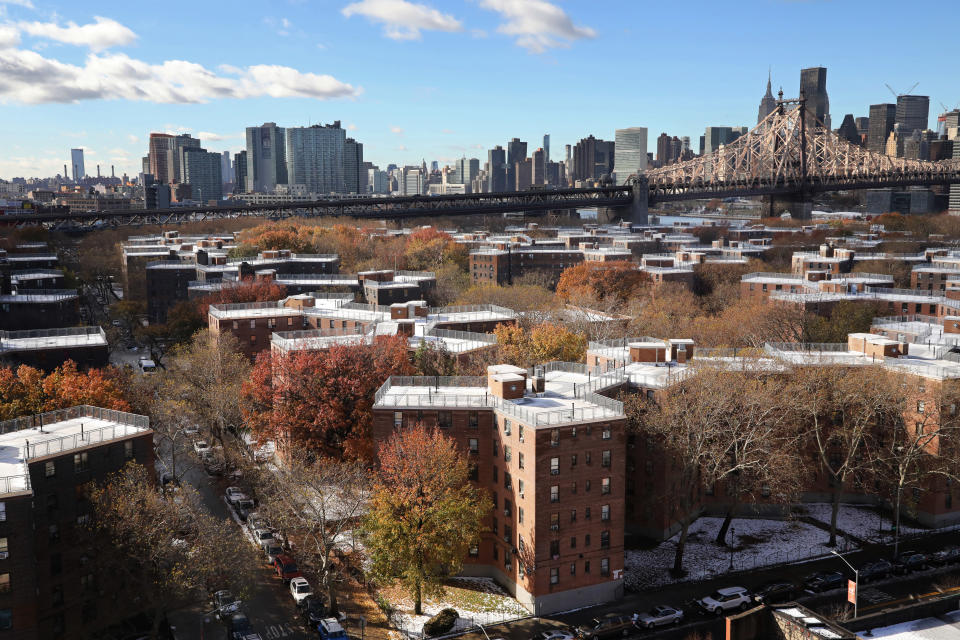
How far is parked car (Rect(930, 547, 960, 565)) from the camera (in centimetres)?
4978

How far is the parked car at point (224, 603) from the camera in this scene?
134ft

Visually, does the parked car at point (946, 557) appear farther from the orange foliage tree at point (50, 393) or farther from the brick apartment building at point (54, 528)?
the orange foliage tree at point (50, 393)

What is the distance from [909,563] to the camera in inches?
1932

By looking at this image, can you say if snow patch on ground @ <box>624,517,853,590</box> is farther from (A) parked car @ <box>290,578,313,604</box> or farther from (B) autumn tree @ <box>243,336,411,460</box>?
(B) autumn tree @ <box>243,336,411,460</box>

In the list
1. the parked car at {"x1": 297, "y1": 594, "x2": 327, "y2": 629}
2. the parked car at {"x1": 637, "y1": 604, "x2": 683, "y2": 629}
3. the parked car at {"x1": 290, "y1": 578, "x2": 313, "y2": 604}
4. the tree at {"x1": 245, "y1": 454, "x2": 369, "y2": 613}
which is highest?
the tree at {"x1": 245, "y1": 454, "x2": 369, "y2": 613}

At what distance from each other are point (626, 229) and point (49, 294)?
13225 centimetres

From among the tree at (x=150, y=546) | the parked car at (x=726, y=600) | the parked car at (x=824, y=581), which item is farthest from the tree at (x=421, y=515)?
the parked car at (x=824, y=581)

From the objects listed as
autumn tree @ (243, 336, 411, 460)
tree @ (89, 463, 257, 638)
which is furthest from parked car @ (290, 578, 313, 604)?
autumn tree @ (243, 336, 411, 460)

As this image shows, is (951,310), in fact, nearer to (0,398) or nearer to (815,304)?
(815,304)

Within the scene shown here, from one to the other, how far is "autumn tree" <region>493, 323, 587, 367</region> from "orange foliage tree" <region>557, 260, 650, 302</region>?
3480cm

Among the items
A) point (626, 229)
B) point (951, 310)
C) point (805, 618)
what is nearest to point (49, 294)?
point (805, 618)

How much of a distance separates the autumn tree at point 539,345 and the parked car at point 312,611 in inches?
1009

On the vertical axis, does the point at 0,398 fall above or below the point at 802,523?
above

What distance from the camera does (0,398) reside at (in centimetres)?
4834
